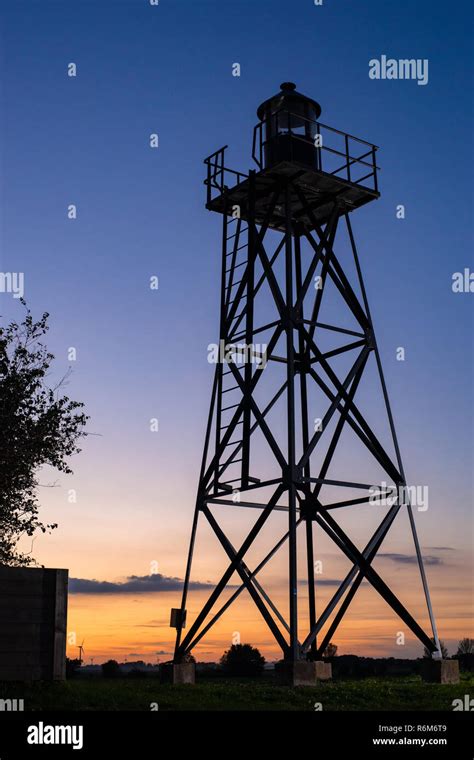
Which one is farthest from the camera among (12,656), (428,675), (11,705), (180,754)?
(428,675)

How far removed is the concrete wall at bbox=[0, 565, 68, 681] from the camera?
663 inches

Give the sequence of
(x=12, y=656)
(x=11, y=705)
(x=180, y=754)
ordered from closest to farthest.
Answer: (x=180, y=754)
(x=11, y=705)
(x=12, y=656)

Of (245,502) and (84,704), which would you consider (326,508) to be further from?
(84,704)

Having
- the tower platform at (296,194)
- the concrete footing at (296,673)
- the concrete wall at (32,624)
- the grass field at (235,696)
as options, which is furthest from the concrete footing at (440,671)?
the tower platform at (296,194)

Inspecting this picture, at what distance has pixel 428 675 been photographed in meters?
22.5

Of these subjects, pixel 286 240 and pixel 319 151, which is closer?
pixel 286 240

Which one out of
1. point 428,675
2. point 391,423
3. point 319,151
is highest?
point 319,151

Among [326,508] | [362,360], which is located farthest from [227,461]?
[362,360]

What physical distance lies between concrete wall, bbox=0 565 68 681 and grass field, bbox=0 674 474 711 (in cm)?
35

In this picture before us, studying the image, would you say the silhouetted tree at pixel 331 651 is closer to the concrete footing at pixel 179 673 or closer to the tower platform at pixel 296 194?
the concrete footing at pixel 179 673

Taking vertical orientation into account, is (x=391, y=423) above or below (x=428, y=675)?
above

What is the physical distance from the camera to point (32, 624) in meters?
17.1

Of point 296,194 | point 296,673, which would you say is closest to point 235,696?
point 296,673

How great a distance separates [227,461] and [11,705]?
402 inches
